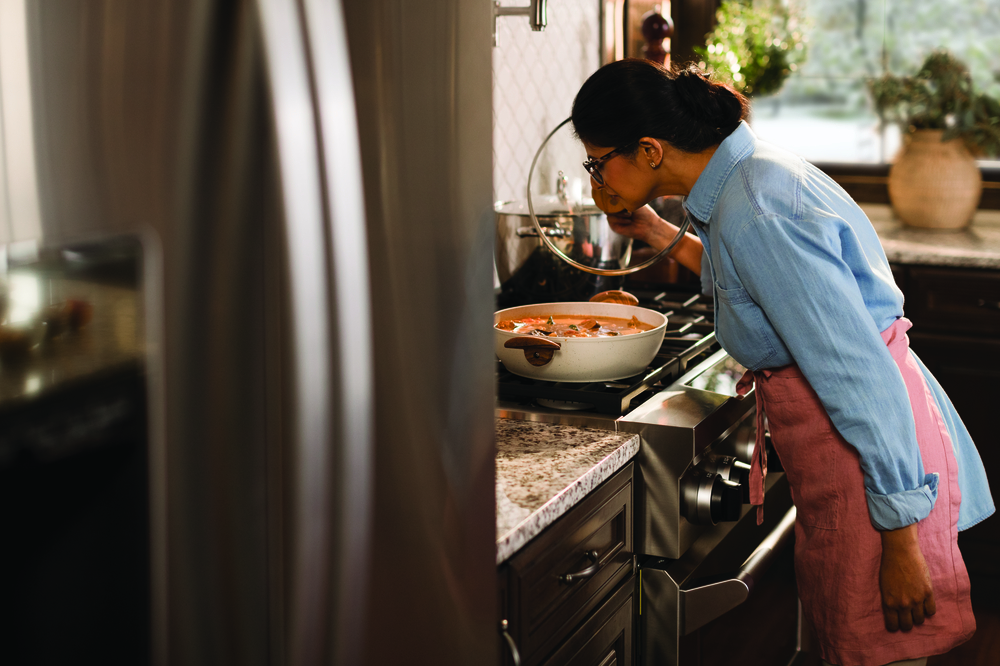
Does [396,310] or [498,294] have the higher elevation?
[396,310]

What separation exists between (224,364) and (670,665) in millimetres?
1153

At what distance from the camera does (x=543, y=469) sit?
4.11ft

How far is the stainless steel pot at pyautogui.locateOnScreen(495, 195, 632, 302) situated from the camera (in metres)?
1.80

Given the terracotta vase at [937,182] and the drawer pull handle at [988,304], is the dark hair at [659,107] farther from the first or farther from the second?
the terracotta vase at [937,182]

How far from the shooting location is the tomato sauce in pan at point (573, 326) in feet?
5.27

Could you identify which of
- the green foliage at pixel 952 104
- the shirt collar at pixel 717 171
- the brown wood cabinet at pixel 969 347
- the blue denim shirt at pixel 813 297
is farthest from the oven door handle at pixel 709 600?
the green foliage at pixel 952 104

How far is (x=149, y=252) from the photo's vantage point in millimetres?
452

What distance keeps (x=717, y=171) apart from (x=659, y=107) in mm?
132

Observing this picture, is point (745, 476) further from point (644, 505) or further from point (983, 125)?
point (983, 125)

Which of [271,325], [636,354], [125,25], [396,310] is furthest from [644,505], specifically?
[125,25]

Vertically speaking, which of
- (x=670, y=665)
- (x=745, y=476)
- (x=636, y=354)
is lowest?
(x=670, y=665)

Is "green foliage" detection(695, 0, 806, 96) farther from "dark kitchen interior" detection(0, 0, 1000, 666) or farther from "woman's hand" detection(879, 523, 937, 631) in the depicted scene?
"dark kitchen interior" detection(0, 0, 1000, 666)

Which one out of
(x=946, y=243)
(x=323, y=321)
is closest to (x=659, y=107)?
(x=323, y=321)

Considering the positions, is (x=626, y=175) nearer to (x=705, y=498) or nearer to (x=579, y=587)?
(x=705, y=498)
